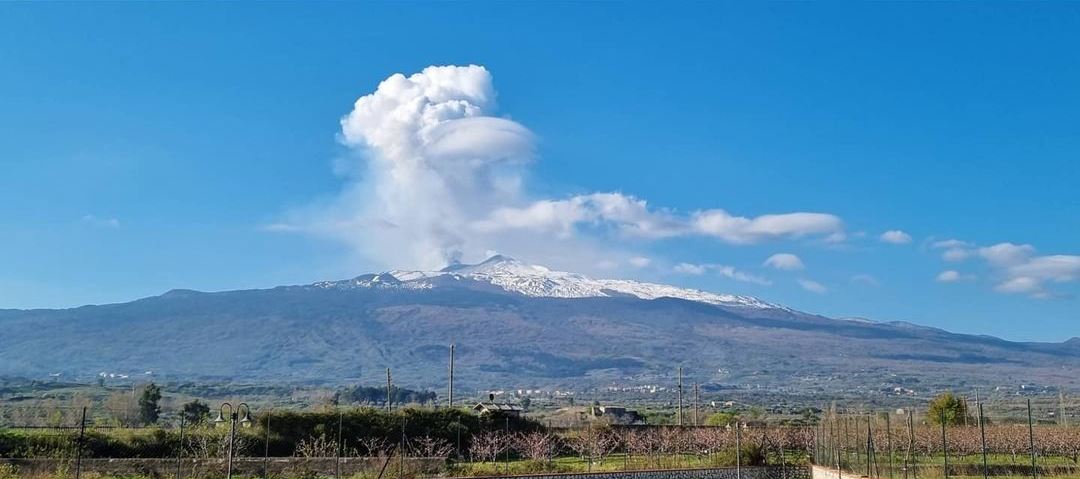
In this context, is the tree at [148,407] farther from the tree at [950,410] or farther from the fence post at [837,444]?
the tree at [950,410]

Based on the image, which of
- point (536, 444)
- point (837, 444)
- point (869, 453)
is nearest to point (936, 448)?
point (837, 444)

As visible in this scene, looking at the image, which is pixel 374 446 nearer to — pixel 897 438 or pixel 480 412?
pixel 480 412

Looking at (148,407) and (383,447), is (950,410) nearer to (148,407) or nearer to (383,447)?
(383,447)

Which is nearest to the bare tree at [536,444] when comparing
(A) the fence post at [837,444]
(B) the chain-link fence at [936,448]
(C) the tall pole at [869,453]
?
(B) the chain-link fence at [936,448]

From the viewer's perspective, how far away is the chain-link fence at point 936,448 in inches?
1038

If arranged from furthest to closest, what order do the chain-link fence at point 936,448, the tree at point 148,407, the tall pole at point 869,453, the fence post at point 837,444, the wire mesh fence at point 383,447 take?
1. the tree at point 148,407
2. the wire mesh fence at point 383,447
3. the fence post at point 837,444
4. the chain-link fence at point 936,448
5. the tall pole at point 869,453

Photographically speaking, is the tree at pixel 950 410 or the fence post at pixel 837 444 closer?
the fence post at pixel 837 444

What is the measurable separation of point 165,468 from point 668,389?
524ft

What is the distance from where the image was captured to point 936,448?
40.5m

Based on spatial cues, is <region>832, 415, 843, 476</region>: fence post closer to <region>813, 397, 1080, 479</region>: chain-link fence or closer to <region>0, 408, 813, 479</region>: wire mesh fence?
<region>813, 397, 1080, 479</region>: chain-link fence

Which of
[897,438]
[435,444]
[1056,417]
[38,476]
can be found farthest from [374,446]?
[1056,417]

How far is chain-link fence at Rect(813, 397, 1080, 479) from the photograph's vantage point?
26.4 m

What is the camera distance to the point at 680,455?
4038cm

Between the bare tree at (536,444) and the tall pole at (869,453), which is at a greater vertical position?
the tall pole at (869,453)
